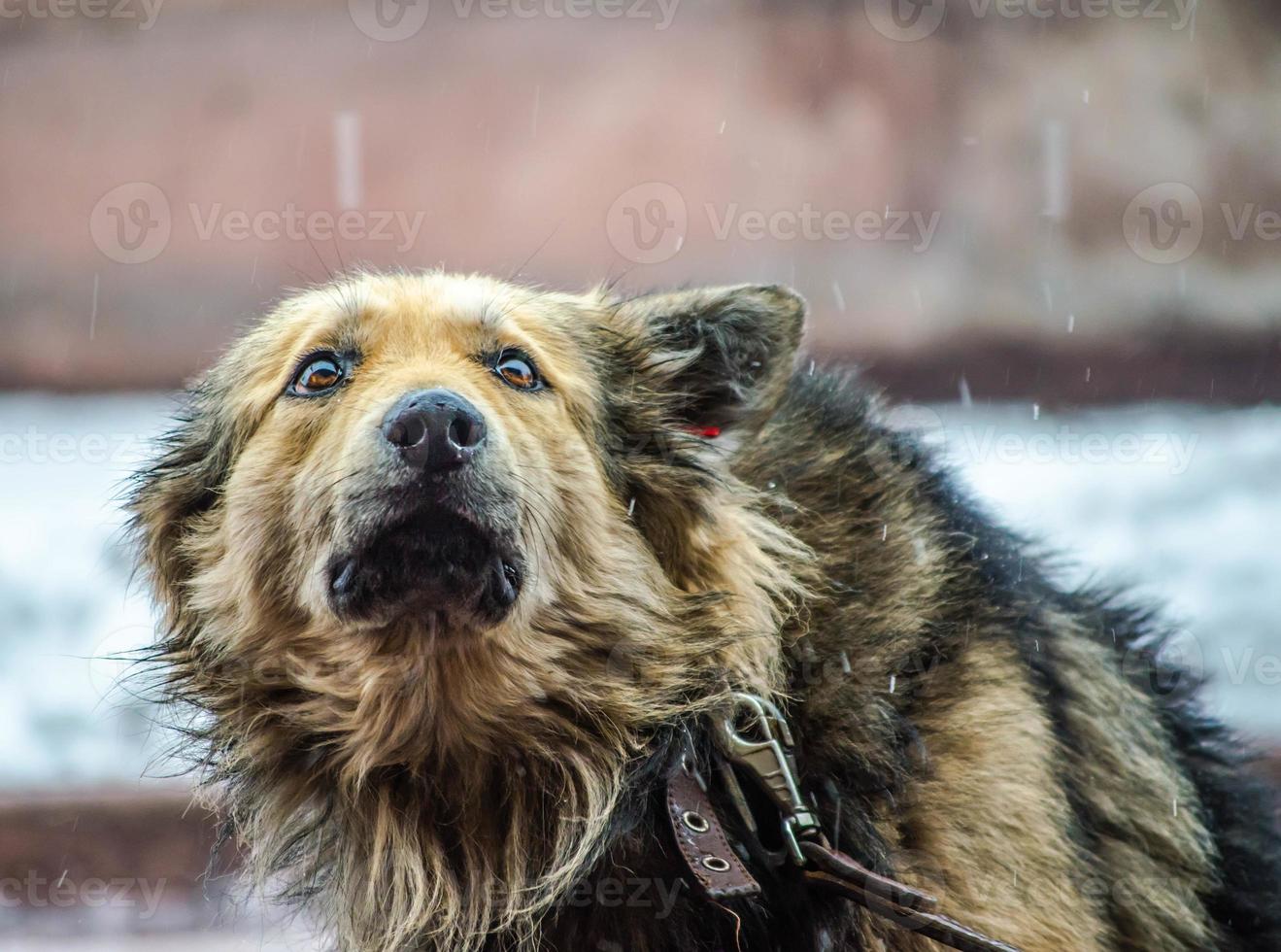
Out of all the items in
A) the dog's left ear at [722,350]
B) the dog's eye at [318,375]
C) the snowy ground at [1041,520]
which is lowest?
the snowy ground at [1041,520]

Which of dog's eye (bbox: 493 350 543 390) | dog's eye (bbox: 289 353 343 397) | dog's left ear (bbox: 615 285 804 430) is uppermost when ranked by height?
dog's left ear (bbox: 615 285 804 430)

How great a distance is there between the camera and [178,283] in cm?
518

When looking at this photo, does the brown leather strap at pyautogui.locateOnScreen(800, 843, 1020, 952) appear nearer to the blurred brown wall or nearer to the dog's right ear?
the dog's right ear

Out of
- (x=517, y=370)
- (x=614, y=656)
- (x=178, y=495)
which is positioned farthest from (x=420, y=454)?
(x=178, y=495)

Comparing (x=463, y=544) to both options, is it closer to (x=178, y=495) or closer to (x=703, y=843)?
(x=703, y=843)

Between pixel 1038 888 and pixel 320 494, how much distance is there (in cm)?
161

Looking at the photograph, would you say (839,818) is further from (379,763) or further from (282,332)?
(282,332)

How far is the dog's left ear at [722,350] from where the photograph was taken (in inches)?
102

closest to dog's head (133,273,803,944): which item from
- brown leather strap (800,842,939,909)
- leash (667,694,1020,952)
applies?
leash (667,694,1020,952)

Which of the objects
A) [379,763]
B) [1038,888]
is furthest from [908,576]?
[379,763]

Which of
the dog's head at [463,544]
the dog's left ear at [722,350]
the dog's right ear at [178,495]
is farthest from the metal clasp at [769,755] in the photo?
the dog's right ear at [178,495]

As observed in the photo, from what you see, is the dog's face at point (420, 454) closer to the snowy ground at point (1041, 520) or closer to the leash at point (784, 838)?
the leash at point (784, 838)

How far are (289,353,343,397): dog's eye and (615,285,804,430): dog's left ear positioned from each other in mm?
722

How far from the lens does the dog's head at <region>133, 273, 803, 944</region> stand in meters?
2.19
